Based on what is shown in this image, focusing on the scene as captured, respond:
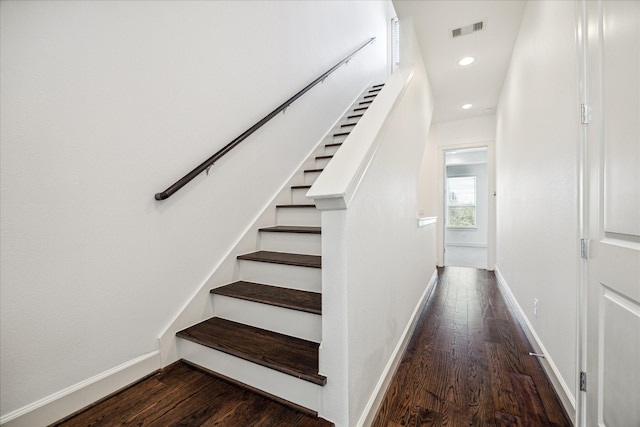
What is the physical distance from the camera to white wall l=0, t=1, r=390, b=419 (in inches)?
42.2

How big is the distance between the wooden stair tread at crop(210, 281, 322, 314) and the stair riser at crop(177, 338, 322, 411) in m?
0.31

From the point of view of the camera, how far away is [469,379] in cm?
164

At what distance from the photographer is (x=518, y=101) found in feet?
8.39

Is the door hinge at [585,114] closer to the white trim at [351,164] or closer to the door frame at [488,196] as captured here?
the white trim at [351,164]

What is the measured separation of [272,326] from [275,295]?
17cm

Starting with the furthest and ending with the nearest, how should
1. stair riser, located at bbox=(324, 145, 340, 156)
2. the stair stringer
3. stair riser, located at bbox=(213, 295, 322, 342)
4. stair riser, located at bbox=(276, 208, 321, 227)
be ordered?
stair riser, located at bbox=(324, 145, 340, 156) < stair riser, located at bbox=(276, 208, 321, 227) < the stair stringer < stair riser, located at bbox=(213, 295, 322, 342)

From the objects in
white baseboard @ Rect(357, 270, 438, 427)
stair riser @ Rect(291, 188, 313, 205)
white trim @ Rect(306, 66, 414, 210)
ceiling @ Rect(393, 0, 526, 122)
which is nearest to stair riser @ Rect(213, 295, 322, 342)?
white baseboard @ Rect(357, 270, 438, 427)

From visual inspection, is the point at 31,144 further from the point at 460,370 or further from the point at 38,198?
the point at 460,370

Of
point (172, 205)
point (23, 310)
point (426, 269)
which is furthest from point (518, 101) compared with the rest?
point (23, 310)

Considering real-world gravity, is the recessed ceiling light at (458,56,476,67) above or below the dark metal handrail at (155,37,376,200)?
above

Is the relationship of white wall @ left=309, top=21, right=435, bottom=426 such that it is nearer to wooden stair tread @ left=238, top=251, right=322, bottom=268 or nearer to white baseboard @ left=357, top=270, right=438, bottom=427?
white baseboard @ left=357, top=270, right=438, bottom=427

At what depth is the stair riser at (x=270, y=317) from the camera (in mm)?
1465

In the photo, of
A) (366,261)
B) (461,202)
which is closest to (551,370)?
(366,261)

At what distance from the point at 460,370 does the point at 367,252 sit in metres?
1.11
